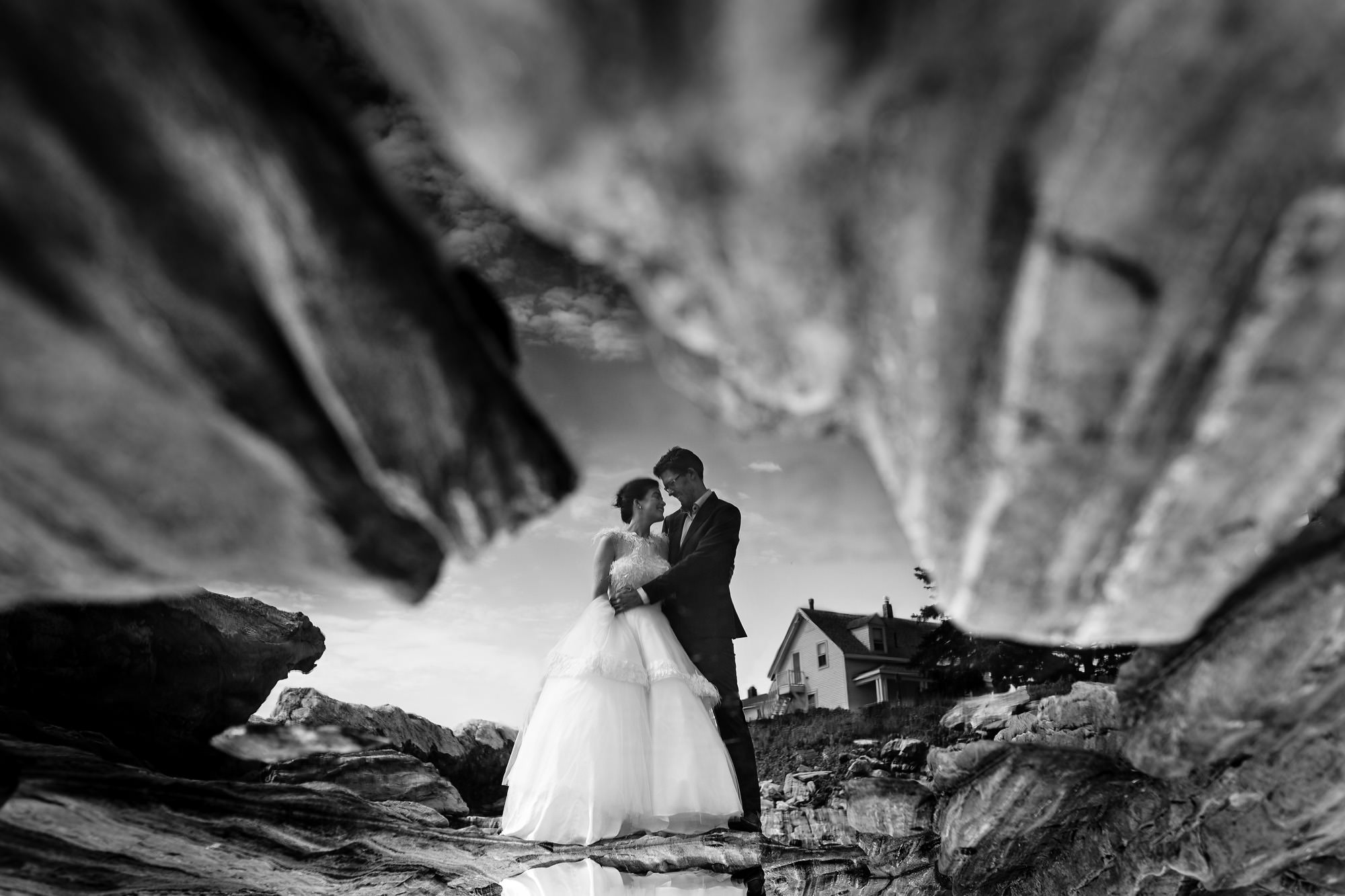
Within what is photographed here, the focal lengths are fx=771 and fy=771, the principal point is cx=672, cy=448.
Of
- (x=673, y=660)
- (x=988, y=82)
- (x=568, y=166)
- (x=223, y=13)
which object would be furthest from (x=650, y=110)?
(x=673, y=660)

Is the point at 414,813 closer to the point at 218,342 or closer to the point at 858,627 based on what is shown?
the point at 218,342

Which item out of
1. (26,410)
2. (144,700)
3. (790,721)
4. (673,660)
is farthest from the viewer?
(790,721)

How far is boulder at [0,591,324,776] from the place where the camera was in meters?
3.79

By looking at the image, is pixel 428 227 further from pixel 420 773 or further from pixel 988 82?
pixel 420 773

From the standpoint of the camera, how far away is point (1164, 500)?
1224mm

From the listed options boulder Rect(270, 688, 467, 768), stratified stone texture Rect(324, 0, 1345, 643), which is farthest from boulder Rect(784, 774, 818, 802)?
stratified stone texture Rect(324, 0, 1345, 643)

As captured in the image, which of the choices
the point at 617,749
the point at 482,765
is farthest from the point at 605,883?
the point at 482,765

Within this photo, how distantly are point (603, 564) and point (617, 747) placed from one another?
1265mm

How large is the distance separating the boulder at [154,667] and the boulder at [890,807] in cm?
358

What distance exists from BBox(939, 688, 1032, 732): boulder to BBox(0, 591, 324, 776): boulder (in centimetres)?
445

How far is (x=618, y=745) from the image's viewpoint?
4.26 metres

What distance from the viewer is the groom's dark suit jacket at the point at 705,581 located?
490 centimetres

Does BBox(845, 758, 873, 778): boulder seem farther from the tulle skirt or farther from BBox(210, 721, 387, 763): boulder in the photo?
BBox(210, 721, 387, 763): boulder

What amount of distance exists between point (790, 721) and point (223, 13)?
18.4 metres
